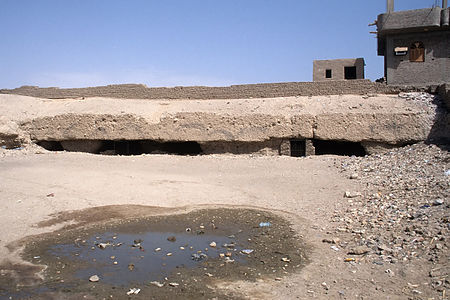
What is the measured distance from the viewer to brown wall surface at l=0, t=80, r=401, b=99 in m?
13.1

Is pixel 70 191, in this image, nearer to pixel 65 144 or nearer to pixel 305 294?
pixel 305 294

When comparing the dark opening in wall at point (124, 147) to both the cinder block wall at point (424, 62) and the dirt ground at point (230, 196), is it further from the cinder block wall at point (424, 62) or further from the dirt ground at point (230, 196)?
the cinder block wall at point (424, 62)

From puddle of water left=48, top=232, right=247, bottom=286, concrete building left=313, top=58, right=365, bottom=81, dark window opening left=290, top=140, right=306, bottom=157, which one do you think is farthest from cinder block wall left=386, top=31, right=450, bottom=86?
puddle of water left=48, top=232, right=247, bottom=286

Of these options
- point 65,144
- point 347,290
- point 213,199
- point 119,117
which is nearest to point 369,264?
point 347,290

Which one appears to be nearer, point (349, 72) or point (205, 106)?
point (205, 106)

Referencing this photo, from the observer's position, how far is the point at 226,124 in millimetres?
12164

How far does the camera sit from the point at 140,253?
500 centimetres

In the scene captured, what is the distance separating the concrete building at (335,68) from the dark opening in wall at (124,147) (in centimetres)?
793

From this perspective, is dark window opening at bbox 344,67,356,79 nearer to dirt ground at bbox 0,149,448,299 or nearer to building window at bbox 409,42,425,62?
building window at bbox 409,42,425,62

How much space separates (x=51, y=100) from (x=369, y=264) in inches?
558

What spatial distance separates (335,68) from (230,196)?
502 inches

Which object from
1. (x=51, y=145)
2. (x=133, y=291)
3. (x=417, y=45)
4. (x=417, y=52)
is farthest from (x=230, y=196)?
(x=417, y=45)

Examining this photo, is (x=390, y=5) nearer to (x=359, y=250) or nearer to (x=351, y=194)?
(x=351, y=194)

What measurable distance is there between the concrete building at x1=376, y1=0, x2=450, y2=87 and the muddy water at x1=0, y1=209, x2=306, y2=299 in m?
11.1
